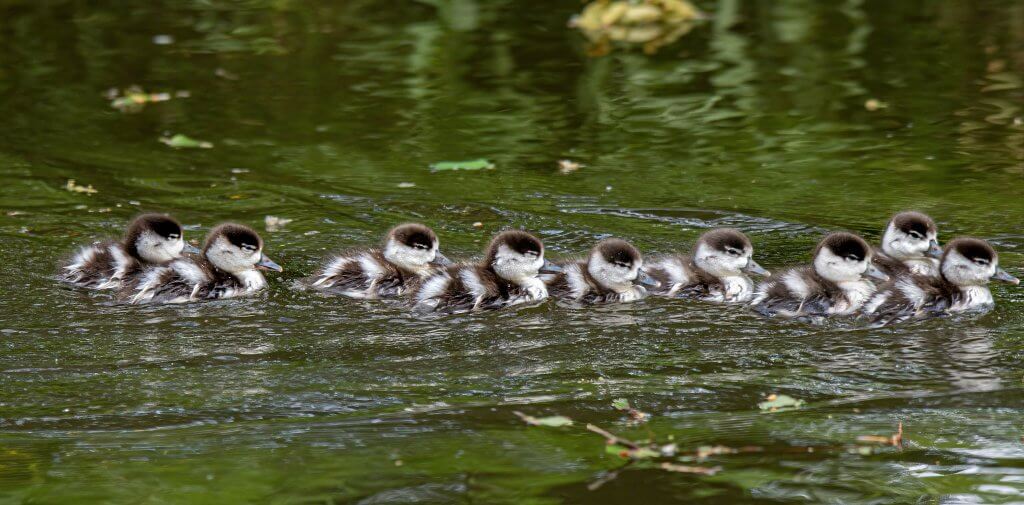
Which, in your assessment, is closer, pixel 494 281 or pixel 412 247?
pixel 494 281

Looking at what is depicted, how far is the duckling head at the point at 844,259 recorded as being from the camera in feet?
18.9

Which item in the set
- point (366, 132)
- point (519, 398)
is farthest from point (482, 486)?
point (366, 132)

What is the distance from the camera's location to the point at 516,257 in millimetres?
5977

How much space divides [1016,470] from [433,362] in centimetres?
206

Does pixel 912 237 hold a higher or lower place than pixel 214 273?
higher

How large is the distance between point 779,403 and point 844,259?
4.18ft

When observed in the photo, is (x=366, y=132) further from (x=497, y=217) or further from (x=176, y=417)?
(x=176, y=417)

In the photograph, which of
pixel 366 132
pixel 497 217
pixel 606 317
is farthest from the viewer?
pixel 366 132

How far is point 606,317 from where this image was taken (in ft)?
19.0

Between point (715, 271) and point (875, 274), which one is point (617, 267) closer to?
point (715, 271)

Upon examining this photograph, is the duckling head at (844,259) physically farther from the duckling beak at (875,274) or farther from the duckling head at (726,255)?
the duckling head at (726,255)

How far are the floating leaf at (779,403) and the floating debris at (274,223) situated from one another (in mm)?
3186

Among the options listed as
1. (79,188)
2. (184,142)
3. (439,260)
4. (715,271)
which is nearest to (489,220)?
(439,260)

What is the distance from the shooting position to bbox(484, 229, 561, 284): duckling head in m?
5.98
